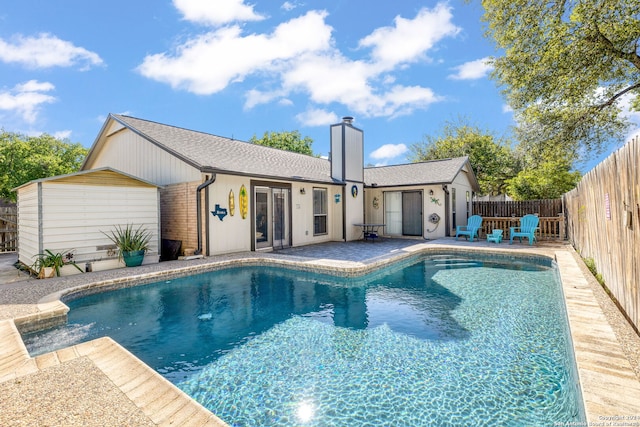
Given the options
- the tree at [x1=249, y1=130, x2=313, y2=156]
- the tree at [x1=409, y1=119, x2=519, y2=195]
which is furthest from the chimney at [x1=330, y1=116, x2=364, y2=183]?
the tree at [x1=249, y1=130, x2=313, y2=156]

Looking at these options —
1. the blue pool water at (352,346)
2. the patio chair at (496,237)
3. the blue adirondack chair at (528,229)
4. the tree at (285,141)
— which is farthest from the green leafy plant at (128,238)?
the tree at (285,141)

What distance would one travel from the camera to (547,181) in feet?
61.9

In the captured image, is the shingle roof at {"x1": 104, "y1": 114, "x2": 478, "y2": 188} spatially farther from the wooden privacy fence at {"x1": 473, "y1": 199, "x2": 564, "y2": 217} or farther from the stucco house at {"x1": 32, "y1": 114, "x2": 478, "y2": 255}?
the wooden privacy fence at {"x1": 473, "y1": 199, "x2": 564, "y2": 217}

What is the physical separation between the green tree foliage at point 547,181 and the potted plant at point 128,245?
67.0 feet

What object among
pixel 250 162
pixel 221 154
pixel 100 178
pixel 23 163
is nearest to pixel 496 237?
pixel 250 162

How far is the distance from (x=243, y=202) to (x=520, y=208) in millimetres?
14177

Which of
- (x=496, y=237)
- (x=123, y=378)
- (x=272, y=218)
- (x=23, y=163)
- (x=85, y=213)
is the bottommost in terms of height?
(x=123, y=378)

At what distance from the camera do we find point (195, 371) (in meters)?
3.57

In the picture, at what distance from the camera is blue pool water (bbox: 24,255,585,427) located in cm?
290

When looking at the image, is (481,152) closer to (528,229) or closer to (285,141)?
(528,229)

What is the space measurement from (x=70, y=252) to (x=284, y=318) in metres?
6.25

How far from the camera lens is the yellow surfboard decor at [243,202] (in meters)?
10.4

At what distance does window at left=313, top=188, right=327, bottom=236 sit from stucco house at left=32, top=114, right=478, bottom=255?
0.04 meters

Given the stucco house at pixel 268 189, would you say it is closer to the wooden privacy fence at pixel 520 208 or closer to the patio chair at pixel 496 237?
the wooden privacy fence at pixel 520 208
